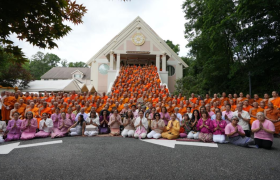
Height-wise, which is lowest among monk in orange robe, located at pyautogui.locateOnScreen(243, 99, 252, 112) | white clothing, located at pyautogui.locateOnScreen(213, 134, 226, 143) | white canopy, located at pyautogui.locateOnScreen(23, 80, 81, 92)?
white clothing, located at pyautogui.locateOnScreen(213, 134, 226, 143)

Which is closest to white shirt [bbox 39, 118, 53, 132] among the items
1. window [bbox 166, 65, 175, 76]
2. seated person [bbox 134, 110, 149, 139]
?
seated person [bbox 134, 110, 149, 139]

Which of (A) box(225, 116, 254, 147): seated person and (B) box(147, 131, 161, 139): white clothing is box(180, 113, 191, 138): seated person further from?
(A) box(225, 116, 254, 147): seated person

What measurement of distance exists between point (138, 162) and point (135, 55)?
64.7ft

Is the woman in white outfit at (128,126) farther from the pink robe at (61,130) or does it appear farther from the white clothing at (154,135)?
the pink robe at (61,130)

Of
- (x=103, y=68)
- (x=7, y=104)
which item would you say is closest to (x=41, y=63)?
(x=103, y=68)

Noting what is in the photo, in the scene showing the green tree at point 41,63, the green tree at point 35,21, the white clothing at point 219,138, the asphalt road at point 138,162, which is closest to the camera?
the green tree at point 35,21

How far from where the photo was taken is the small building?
21.2m

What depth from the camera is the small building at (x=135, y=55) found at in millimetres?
A: 21250

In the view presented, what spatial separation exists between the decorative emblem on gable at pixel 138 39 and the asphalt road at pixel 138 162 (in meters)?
18.7

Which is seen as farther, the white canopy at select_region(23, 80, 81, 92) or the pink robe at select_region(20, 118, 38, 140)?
the white canopy at select_region(23, 80, 81, 92)

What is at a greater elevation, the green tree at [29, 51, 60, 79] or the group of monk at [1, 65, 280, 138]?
the green tree at [29, 51, 60, 79]

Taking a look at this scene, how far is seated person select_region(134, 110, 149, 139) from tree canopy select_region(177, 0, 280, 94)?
29.2 feet

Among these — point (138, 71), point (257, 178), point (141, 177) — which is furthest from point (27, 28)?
point (138, 71)

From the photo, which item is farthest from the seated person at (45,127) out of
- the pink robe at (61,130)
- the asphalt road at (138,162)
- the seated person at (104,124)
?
the seated person at (104,124)
